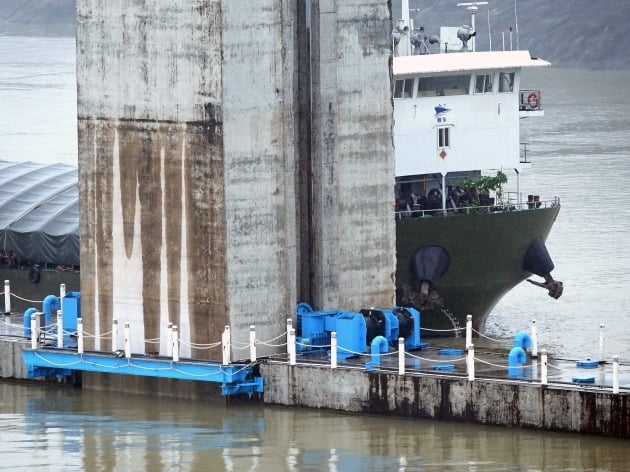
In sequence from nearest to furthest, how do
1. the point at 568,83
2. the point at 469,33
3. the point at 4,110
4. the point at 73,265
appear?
the point at 73,265 < the point at 469,33 < the point at 4,110 < the point at 568,83

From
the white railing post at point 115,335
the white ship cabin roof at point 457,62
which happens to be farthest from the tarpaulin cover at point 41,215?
the white ship cabin roof at point 457,62

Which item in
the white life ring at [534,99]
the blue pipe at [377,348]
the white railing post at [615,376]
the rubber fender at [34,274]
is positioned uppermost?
the white life ring at [534,99]

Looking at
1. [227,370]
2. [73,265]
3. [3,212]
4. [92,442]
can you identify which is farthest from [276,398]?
[3,212]

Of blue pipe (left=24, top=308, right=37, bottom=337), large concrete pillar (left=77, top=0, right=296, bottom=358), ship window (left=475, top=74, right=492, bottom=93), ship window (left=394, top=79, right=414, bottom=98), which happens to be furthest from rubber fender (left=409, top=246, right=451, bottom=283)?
blue pipe (left=24, top=308, right=37, bottom=337)

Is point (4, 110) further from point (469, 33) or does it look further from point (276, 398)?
point (276, 398)

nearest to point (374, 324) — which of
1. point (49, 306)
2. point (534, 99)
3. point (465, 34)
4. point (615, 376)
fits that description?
point (615, 376)

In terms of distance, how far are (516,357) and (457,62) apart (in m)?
12.3

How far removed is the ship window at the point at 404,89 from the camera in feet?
138

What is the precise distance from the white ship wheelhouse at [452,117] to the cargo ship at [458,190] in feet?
0.07

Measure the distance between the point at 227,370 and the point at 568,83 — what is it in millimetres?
79649

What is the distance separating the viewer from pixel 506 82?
4388 cm

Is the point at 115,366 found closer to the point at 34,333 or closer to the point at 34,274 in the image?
the point at 34,333

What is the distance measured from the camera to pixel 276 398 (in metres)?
32.8

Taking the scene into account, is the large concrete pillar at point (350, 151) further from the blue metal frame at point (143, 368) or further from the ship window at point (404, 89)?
the ship window at point (404, 89)
